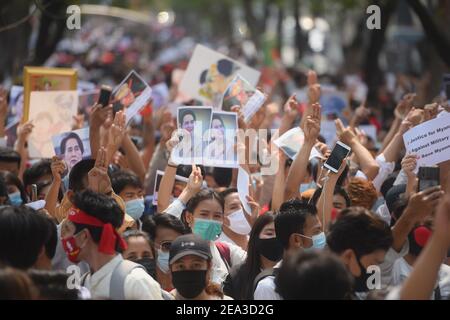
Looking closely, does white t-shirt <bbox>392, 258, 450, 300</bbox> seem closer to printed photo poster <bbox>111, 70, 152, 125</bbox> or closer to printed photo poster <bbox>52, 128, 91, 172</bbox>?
printed photo poster <bbox>52, 128, 91, 172</bbox>

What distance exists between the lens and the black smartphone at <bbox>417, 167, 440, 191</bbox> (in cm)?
726

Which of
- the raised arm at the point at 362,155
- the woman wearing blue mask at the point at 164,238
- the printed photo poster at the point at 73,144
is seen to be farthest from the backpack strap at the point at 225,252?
the printed photo poster at the point at 73,144

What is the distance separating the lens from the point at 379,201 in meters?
8.38

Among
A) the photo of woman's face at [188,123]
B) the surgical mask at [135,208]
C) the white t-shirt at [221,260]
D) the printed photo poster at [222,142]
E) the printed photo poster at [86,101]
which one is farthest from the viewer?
the printed photo poster at [86,101]

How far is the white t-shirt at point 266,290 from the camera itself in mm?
5516

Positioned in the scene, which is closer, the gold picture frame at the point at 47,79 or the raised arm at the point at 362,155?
the raised arm at the point at 362,155

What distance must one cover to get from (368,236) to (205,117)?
3580 mm

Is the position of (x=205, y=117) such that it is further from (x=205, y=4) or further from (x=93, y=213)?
(x=205, y=4)

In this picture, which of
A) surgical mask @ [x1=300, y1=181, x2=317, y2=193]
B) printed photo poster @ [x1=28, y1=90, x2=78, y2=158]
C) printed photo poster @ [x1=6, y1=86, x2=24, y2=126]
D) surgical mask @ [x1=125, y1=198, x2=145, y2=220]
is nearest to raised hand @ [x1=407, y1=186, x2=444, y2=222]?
surgical mask @ [x1=125, y1=198, x2=145, y2=220]

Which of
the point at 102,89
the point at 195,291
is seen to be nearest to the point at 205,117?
the point at 102,89

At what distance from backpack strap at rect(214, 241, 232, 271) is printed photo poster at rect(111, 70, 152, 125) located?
2.76m

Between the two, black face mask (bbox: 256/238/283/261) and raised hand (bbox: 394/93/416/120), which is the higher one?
raised hand (bbox: 394/93/416/120)

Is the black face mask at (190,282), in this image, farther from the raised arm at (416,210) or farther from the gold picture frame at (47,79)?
the gold picture frame at (47,79)

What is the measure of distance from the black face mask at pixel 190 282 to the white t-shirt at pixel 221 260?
1.00 meters
